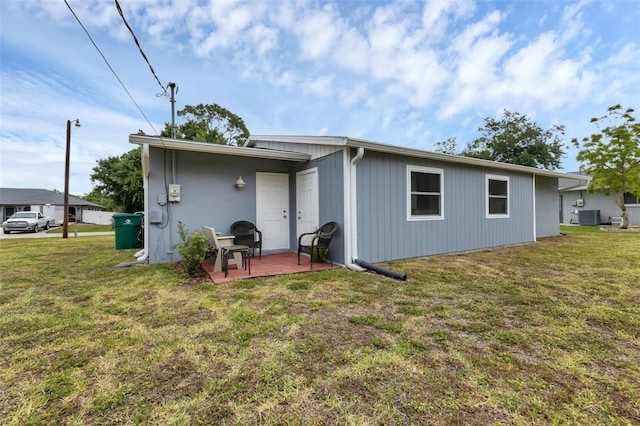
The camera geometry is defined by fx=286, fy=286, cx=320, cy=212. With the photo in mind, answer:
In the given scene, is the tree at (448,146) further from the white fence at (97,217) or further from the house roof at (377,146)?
the white fence at (97,217)

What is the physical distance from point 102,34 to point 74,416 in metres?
5.21

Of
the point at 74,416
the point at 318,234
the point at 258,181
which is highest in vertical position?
the point at 258,181

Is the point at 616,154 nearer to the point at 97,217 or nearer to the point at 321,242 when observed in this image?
the point at 321,242

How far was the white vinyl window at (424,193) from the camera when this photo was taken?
19.6ft

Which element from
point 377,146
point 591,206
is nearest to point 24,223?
point 377,146

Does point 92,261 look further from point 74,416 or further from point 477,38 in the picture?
point 477,38

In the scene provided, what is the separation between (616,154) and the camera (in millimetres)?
12141

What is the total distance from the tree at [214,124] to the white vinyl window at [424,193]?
1750cm

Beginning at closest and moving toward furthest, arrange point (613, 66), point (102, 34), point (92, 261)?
point (102, 34) → point (92, 261) → point (613, 66)

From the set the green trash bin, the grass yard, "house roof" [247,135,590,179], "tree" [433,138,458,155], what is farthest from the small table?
"tree" [433,138,458,155]

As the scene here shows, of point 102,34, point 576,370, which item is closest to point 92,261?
point 102,34

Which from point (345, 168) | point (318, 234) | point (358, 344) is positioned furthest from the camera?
point (318, 234)

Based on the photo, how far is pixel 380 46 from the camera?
8883 millimetres

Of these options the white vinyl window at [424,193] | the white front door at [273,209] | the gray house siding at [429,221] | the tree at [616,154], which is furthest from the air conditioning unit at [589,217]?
the white front door at [273,209]
